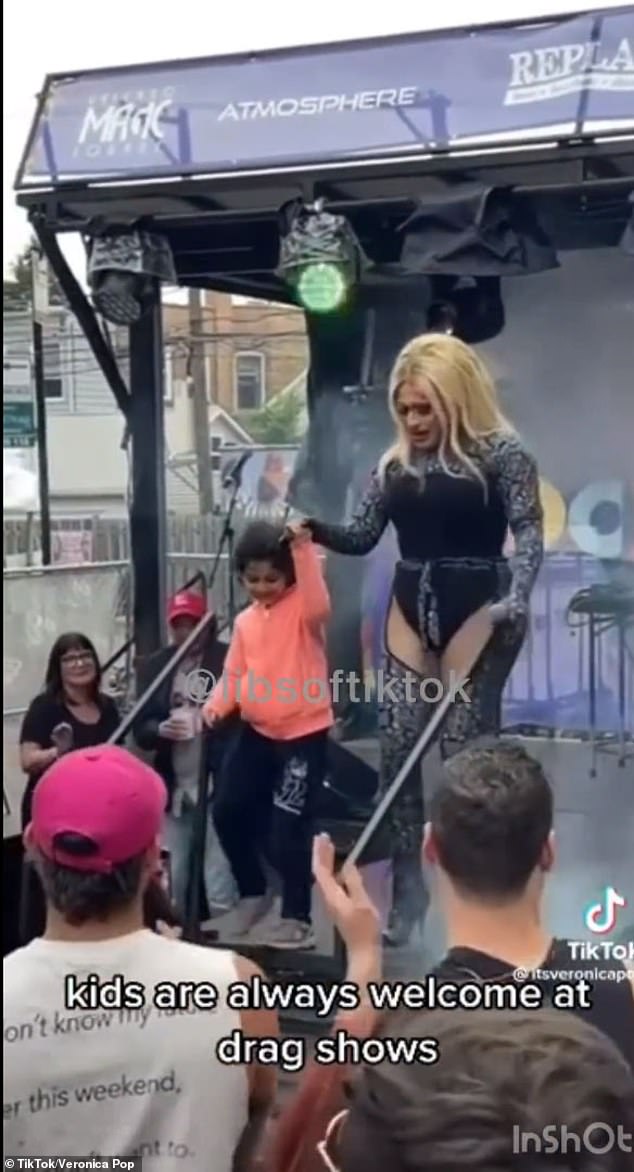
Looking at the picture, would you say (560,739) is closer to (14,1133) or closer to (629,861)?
(629,861)

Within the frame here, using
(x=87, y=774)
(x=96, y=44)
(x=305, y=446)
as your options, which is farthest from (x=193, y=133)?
(x=87, y=774)

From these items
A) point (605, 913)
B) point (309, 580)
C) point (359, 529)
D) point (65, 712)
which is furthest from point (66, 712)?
point (605, 913)

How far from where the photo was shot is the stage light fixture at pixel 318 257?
2.54 meters

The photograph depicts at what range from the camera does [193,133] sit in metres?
2.62

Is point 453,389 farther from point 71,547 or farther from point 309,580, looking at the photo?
point 71,547

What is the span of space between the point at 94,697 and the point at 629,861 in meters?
0.82

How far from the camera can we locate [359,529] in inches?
104

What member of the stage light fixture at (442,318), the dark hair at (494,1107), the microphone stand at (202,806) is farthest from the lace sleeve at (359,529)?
the dark hair at (494,1107)

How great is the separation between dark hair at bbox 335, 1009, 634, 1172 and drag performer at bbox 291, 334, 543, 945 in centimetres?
51

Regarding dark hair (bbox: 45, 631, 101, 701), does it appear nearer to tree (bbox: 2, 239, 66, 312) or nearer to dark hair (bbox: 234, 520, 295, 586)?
dark hair (bbox: 234, 520, 295, 586)

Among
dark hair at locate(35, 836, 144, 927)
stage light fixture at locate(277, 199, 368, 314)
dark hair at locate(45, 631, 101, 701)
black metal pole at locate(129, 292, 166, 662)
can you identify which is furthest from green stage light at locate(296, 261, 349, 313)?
dark hair at locate(35, 836, 144, 927)

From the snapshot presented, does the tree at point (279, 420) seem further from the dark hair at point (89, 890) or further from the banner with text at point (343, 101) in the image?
the dark hair at point (89, 890)

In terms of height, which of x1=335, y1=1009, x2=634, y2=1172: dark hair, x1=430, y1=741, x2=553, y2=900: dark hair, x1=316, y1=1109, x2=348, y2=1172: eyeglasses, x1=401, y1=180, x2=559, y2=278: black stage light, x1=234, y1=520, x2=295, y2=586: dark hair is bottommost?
x1=316, y1=1109, x2=348, y2=1172: eyeglasses

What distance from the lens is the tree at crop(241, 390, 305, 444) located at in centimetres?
262
